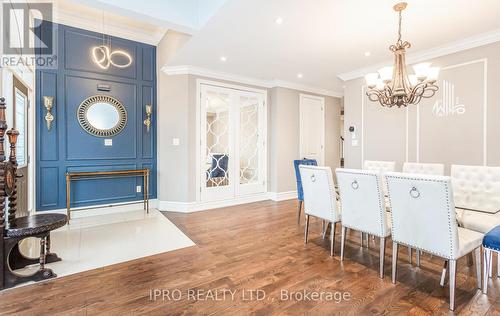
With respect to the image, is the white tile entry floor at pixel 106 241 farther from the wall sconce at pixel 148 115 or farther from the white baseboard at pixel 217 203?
the wall sconce at pixel 148 115

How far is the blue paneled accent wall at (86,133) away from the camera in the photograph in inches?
151

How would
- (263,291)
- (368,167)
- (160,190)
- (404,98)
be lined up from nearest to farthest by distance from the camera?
(263,291), (404,98), (368,167), (160,190)

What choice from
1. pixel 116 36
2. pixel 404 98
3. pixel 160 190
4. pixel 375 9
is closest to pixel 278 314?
pixel 404 98

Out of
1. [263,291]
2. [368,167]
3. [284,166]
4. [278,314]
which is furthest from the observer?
[284,166]

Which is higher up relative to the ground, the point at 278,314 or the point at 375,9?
the point at 375,9

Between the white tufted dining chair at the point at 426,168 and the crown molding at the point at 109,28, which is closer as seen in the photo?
the white tufted dining chair at the point at 426,168

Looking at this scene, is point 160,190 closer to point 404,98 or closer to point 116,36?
point 116,36

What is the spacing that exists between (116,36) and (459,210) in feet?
17.6

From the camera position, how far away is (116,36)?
4.32 meters

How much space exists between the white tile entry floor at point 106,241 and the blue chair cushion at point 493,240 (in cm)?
274

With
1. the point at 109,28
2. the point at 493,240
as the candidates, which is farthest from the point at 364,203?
the point at 109,28

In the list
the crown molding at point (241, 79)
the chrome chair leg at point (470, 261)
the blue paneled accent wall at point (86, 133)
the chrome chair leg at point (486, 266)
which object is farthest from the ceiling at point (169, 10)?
the chrome chair leg at point (470, 261)

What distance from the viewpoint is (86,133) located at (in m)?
4.10

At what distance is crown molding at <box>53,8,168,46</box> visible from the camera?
3.86m
